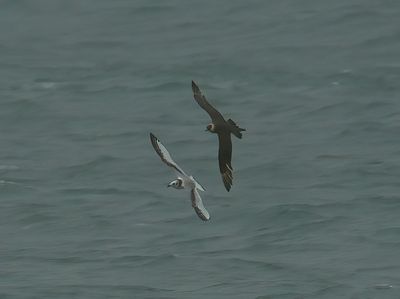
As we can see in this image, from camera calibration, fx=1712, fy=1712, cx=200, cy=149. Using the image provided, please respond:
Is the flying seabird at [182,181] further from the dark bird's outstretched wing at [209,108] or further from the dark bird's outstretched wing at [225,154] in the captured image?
the dark bird's outstretched wing at [209,108]

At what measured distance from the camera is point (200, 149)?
51.5m

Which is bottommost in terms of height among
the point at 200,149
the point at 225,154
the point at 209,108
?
the point at 200,149

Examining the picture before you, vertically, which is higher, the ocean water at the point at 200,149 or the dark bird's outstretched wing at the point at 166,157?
the dark bird's outstretched wing at the point at 166,157

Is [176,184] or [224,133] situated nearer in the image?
[224,133]

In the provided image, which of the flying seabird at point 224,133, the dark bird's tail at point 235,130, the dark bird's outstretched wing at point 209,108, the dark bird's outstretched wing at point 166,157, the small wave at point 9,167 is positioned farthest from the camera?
the small wave at point 9,167

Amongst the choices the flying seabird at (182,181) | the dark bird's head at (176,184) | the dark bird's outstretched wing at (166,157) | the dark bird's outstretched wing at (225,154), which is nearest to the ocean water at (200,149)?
the flying seabird at (182,181)

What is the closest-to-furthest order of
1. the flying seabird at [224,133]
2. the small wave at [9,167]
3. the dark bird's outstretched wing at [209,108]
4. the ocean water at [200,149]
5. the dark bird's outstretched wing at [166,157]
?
the flying seabird at [224,133] → the dark bird's outstretched wing at [209,108] → the dark bird's outstretched wing at [166,157] → the ocean water at [200,149] → the small wave at [9,167]

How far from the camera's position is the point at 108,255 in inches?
1726

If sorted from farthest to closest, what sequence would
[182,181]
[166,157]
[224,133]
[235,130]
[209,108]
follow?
[182,181] < [166,157] < [209,108] < [224,133] < [235,130]

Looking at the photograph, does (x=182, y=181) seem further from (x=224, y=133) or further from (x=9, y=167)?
(x=9, y=167)

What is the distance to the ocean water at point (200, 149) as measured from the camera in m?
42.3

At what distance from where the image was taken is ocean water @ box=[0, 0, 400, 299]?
139ft

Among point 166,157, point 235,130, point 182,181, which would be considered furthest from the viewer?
point 182,181

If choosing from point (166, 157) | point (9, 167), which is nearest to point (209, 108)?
point (166, 157)
